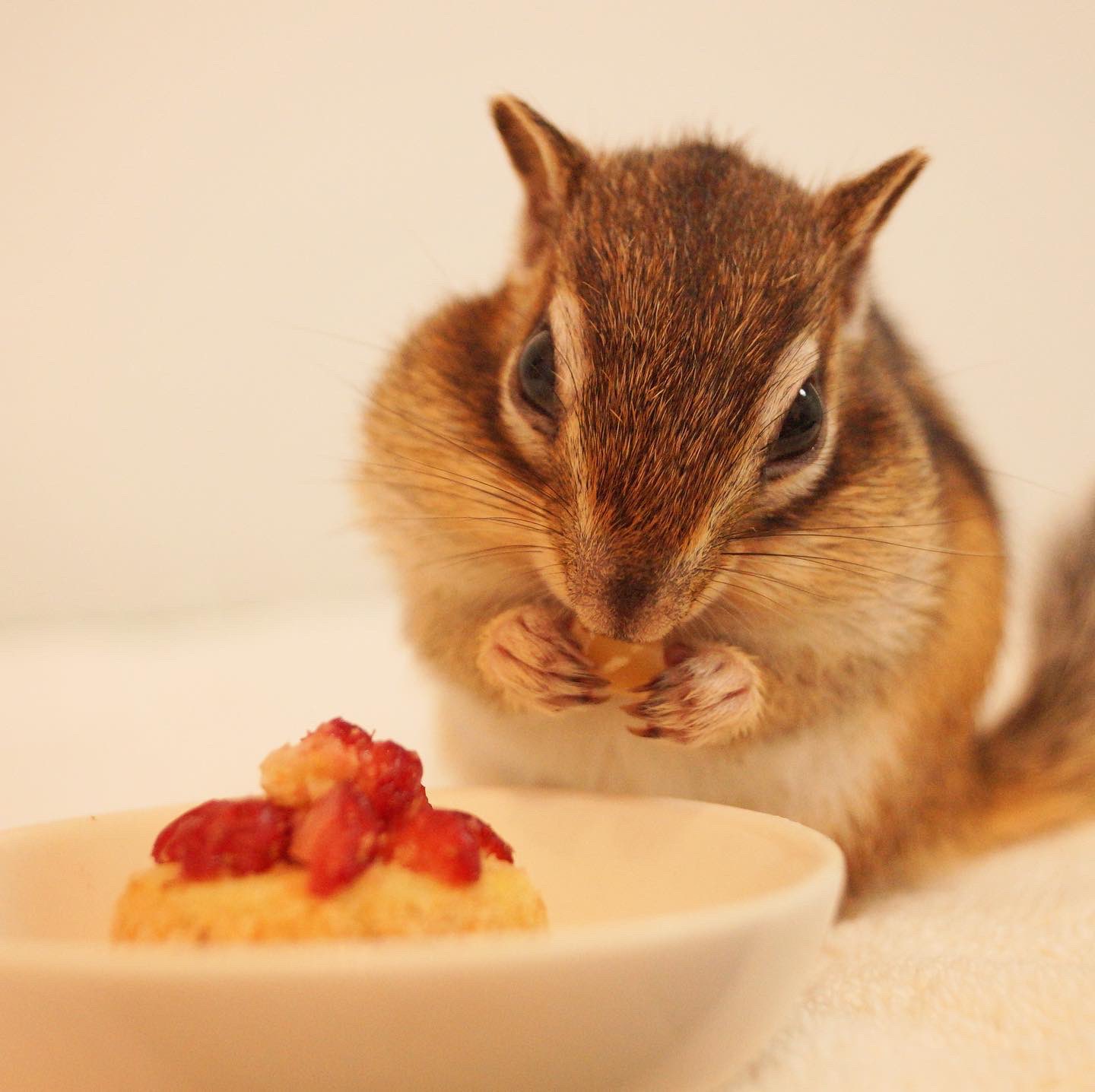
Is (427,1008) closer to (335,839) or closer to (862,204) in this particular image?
(335,839)

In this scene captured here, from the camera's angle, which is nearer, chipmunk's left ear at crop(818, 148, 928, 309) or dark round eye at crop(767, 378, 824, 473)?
dark round eye at crop(767, 378, 824, 473)

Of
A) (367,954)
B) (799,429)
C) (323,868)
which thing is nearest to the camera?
(367,954)

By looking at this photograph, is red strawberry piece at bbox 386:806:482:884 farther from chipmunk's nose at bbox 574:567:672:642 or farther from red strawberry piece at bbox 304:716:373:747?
chipmunk's nose at bbox 574:567:672:642

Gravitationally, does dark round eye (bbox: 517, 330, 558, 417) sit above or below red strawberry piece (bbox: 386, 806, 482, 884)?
above

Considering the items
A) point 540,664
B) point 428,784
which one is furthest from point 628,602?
point 428,784

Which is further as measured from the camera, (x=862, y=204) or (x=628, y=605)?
(x=862, y=204)

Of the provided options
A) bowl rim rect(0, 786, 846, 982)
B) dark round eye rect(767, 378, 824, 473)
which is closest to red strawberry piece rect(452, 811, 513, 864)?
bowl rim rect(0, 786, 846, 982)

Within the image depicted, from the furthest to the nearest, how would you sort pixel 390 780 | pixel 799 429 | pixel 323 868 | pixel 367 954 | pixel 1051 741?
pixel 1051 741 < pixel 799 429 < pixel 390 780 < pixel 323 868 < pixel 367 954
